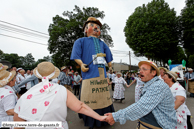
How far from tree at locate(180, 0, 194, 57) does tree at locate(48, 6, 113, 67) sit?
11641 mm

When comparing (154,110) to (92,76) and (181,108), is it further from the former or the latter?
(92,76)

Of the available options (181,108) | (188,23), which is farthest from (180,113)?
(188,23)

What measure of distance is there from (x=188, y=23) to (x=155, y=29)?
3.93 m

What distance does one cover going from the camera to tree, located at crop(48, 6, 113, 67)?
57.8 feet

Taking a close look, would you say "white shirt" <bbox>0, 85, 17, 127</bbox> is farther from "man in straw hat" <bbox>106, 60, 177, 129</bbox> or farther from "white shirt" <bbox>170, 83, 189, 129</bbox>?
"white shirt" <bbox>170, 83, 189, 129</bbox>

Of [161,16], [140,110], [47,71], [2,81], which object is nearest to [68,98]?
[47,71]

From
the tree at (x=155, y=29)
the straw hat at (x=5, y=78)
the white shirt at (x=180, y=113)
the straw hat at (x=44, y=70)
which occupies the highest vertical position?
the tree at (x=155, y=29)

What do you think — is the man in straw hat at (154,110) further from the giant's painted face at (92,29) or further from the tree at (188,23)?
the tree at (188,23)

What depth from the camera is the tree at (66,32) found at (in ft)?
57.8

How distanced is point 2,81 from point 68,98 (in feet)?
4.56

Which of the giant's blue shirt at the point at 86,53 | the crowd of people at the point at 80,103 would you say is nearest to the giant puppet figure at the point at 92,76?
the giant's blue shirt at the point at 86,53

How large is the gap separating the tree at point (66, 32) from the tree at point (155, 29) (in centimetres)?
696

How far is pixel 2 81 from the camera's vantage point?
1968 mm

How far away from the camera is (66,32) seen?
17.7 meters
